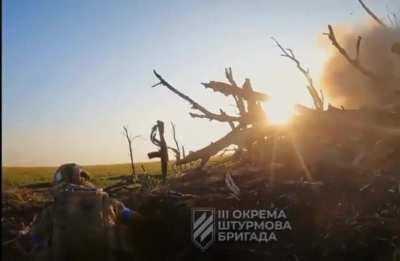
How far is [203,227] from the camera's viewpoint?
8.53 metres

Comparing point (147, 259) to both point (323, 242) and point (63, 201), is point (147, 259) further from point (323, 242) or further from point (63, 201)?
point (323, 242)

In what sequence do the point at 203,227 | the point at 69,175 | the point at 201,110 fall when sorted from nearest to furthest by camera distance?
the point at 69,175 < the point at 203,227 < the point at 201,110

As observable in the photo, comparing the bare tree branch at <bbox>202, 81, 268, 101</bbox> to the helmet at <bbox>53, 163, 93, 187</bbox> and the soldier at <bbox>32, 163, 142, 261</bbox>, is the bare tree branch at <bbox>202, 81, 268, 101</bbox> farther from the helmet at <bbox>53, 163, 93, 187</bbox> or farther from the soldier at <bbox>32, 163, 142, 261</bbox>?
the soldier at <bbox>32, 163, 142, 261</bbox>

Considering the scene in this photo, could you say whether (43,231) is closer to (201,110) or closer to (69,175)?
(69,175)

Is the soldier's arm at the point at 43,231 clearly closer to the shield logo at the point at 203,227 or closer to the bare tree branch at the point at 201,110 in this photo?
the shield logo at the point at 203,227

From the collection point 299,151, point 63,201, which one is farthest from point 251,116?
point 63,201

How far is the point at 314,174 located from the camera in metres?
9.53

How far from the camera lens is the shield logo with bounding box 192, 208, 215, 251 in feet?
27.3

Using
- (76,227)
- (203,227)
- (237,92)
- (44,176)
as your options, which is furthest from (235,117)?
(44,176)

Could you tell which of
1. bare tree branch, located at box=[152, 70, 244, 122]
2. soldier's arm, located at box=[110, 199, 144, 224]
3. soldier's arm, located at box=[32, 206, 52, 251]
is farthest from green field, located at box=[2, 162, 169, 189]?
soldier's arm, located at box=[32, 206, 52, 251]

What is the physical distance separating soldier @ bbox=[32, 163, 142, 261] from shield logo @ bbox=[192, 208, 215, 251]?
116 cm

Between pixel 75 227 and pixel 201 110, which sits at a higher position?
pixel 201 110

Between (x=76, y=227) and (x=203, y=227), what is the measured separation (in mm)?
1915

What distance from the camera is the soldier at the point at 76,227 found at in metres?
7.42
